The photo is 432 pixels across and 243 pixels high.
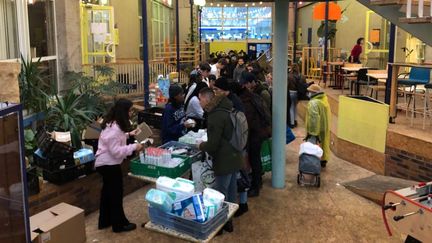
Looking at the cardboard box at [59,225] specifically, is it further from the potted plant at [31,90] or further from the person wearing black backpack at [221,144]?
the potted plant at [31,90]

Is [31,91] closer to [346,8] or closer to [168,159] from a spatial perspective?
[168,159]

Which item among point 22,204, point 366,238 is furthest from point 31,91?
point 366,238

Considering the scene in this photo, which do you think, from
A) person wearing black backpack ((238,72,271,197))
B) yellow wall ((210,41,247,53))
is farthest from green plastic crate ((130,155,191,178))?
Answer: yellow wall ((210,41,247,53))

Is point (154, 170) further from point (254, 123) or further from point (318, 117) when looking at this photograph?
point (318, 117)

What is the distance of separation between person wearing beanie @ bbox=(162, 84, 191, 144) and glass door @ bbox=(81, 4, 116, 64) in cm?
489

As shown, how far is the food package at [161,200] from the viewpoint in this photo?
4172mm

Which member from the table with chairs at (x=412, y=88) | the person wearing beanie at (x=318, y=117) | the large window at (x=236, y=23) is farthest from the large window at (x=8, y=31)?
the large window at (x=236, y=23)

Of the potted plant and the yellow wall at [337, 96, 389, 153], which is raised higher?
the potted plant

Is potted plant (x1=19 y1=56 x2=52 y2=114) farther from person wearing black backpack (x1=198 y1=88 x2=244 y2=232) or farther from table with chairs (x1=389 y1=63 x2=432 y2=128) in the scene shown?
table with chairs (x1=389 y1=63 x2=432 y2=128)

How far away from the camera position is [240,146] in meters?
4.61

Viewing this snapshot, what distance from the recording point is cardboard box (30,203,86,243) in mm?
3969

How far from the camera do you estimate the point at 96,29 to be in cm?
998

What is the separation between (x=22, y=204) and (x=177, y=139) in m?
3.04

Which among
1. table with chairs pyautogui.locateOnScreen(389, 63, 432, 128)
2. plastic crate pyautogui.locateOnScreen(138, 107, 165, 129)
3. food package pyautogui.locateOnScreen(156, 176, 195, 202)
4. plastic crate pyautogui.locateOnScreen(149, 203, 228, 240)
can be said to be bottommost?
plastic crate pyautogui.locateOnScreen(149, 203, 228, 240)
